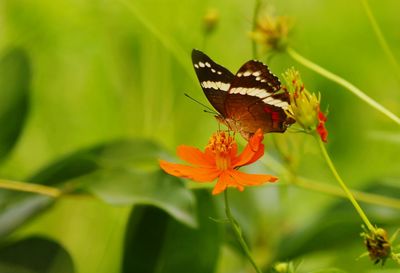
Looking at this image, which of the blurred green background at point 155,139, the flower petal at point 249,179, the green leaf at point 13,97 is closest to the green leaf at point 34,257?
A: the blurred green background at point 155,139

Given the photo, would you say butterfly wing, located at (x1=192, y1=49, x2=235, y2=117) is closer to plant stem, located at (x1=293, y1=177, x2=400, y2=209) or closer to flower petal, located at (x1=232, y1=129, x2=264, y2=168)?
flower petal, located at (x1=232, y1=129, x2=264, y2=168)

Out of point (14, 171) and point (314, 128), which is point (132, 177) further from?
point (14, 171)

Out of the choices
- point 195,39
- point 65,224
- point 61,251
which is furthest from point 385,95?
point 61,251

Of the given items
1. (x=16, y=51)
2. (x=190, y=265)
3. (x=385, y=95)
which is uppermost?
(x=385, y=95)

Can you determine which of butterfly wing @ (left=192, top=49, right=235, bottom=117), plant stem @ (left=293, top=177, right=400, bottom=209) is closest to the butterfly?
butterfly wing @ (left=192, top=49, right=235, bottom=117)

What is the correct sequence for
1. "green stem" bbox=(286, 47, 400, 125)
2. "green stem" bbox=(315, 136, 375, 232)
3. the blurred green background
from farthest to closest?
the blurred green background < "green stem" bbox=(286, 47, 400, 125) < "green stem" bbox=(315, 136, 375, 232)
